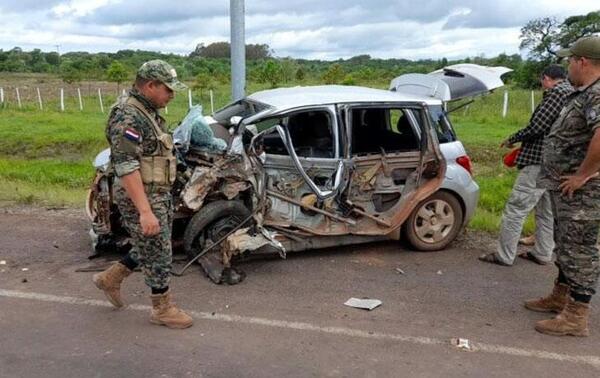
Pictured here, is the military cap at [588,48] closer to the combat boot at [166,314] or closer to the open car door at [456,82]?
the open car door at [456,82]

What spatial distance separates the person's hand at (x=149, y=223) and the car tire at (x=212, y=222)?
1337mm

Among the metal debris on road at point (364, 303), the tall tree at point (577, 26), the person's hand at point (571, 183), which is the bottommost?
the metal debris on road at point (364, 303)

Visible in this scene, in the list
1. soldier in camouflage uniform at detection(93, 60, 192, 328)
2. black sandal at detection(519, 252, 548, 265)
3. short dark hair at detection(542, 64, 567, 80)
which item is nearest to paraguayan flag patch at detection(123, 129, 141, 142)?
soldier in camouflage uniform at detection(93, 60, 192, 328)

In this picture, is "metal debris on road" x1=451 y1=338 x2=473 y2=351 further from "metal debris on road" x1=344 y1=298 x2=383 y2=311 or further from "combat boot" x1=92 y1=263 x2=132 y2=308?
"combat boot" x1=92 y1=263 x2=132 y2=308

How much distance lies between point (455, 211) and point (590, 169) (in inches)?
85.4

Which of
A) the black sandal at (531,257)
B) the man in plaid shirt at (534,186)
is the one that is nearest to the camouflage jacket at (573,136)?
the man in plaid shirt at (534,186)

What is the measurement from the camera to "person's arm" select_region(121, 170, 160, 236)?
144 inches

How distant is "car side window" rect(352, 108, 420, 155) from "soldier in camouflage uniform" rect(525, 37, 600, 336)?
5.71 ft

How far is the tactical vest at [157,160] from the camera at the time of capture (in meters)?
3.79

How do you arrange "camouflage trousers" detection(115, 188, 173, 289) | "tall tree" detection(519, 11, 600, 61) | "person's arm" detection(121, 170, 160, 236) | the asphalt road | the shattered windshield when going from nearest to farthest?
the asphalt road, "person's arm" detection(121, 170, 160, 236), "camouflage trousers" detection(115, 188, 173, 289), the shattered windshield, "tall tree" detection(519, 11, 600, 61)

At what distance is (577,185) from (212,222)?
2908 millimetres

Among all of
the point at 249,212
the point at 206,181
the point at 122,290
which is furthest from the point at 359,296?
A: the point at 122,290

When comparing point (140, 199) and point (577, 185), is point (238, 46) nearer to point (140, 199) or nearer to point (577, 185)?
point (140, 199)

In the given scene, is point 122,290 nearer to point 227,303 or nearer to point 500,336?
point 227,303
